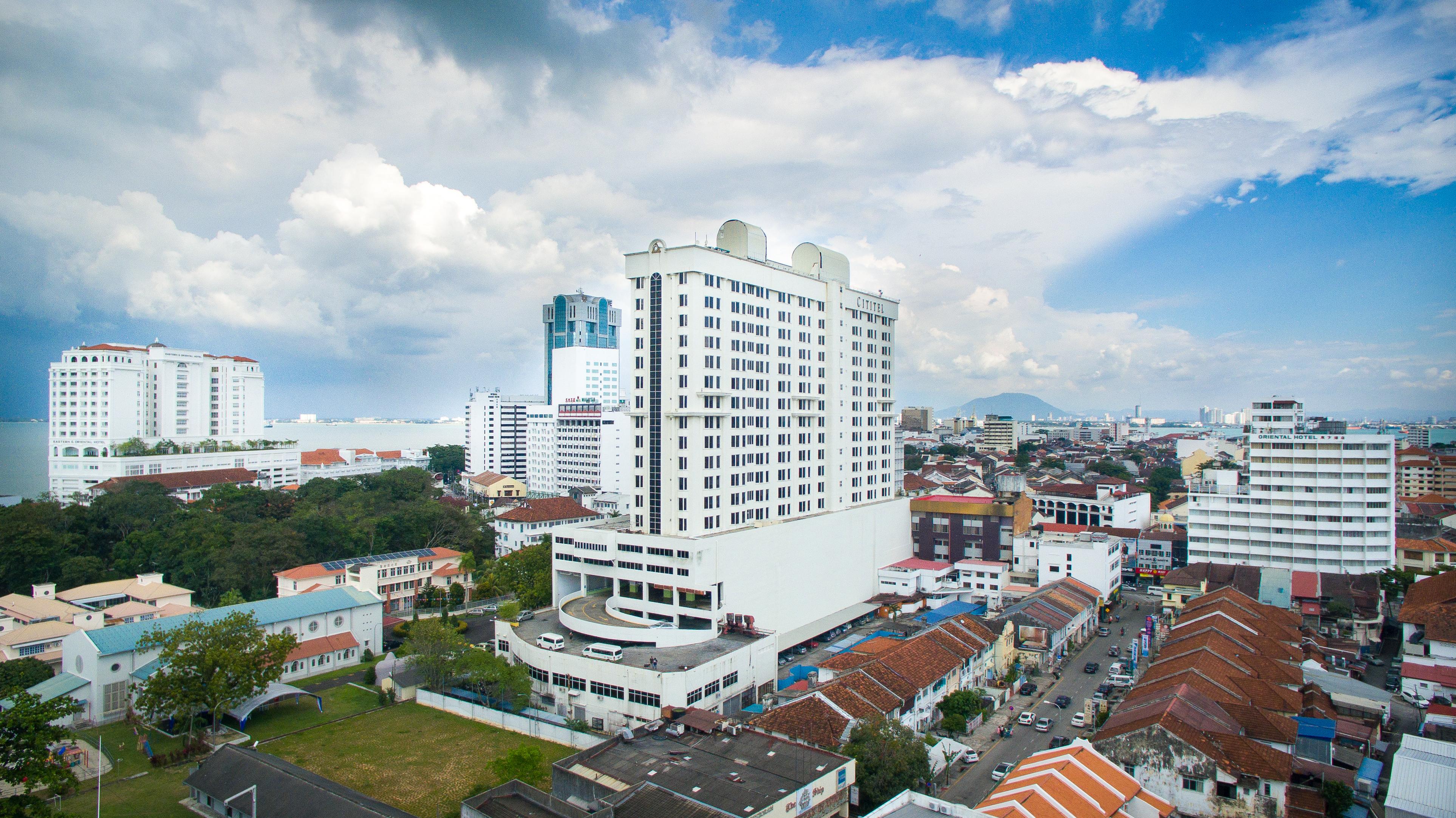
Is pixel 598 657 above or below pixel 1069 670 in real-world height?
above

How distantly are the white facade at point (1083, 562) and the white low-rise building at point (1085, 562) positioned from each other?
26 mm

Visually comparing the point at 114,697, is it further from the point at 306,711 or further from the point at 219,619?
the point at 306,711

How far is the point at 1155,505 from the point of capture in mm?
89875

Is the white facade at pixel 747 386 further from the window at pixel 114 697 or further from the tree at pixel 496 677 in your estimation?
the window at pixel 114 697

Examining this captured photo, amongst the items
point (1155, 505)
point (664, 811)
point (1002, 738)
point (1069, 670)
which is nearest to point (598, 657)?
point (664, 811)

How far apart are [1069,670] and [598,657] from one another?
25.1m

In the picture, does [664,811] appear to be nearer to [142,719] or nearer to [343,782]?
[343,782]

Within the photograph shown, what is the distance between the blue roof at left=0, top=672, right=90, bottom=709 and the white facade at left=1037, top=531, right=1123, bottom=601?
5248 centimetres

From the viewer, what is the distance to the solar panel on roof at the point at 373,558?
167ft

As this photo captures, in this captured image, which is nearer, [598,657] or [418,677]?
[598,657]

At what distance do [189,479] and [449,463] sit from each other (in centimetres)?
5170

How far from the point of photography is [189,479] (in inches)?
3263

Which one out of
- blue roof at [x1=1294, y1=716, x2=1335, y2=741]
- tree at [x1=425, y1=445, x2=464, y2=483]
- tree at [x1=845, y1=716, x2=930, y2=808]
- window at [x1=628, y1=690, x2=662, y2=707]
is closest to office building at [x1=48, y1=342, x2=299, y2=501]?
tree at [x1=425, y1=445, x2=464, y2=483]

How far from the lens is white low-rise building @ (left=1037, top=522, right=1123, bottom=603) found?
5238 centimetres
